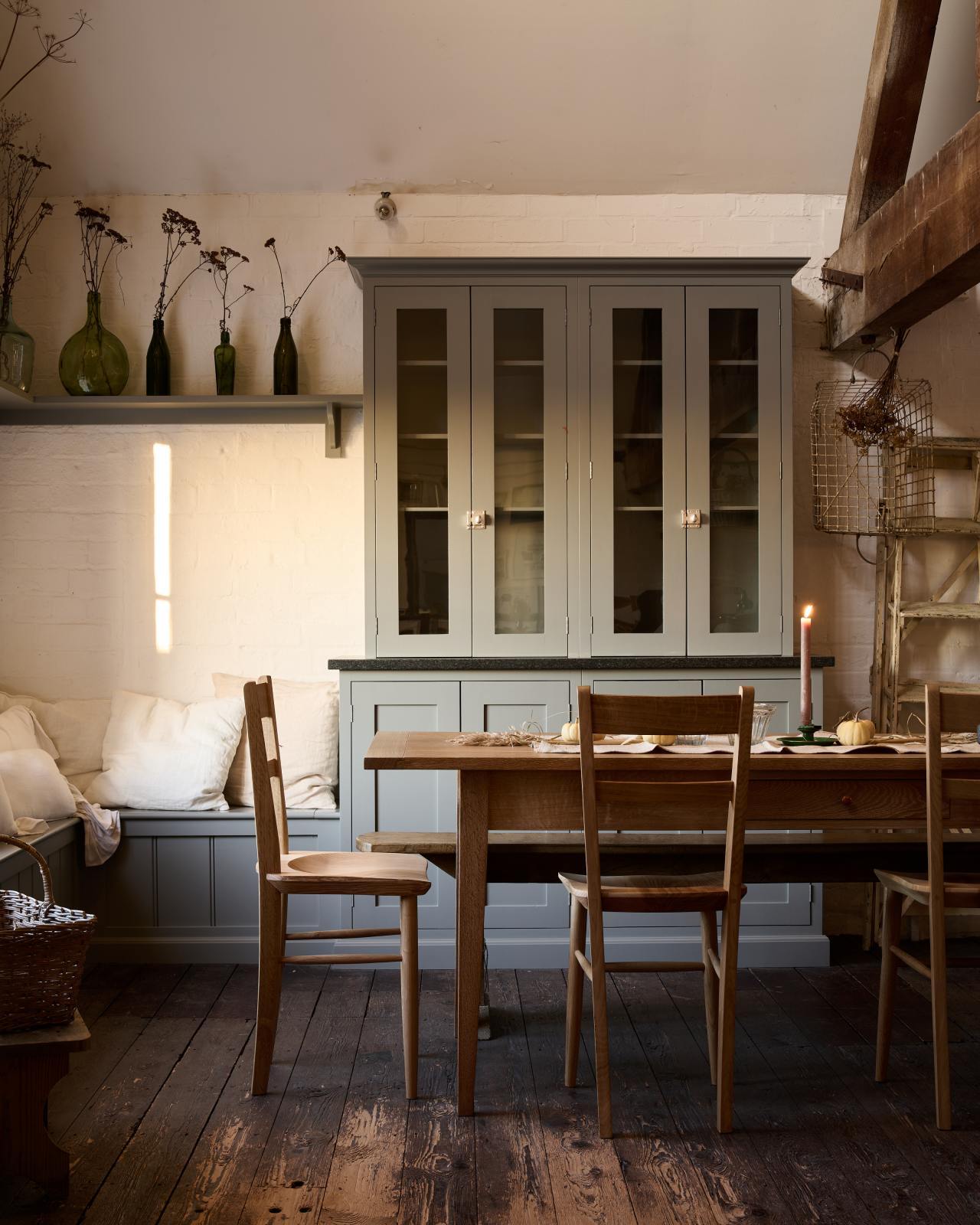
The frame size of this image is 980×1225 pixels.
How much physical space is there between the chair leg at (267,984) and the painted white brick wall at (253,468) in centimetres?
156

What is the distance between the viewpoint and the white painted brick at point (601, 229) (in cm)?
395

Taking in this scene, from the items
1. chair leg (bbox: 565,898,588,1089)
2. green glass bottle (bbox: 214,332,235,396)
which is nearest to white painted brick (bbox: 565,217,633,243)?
green glass bottle (bbox: 214,332,235,396)

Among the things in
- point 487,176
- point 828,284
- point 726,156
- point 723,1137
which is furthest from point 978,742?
point 487,176

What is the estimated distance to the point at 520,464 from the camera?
11.8 feet

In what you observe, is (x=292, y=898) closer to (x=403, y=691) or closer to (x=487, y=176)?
(x=403, y=691)

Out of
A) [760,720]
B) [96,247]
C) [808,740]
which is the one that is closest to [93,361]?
[96,247]

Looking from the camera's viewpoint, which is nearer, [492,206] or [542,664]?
[542,664]

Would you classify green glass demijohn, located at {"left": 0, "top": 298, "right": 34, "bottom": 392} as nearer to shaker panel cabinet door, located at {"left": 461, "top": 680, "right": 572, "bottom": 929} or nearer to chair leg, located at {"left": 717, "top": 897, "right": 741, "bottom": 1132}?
shaker panel cabinet door, located at {"left": 461, "top": 680, "right": 572, "bottom": 929}

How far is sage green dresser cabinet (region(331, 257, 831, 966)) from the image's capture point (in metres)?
3.56

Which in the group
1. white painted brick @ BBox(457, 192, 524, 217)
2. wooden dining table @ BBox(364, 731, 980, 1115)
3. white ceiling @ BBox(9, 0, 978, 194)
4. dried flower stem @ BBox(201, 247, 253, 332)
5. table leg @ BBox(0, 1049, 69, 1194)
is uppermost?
white ceiling @ BBox(9, 0, 978, 194)

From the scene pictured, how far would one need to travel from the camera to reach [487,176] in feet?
12.7

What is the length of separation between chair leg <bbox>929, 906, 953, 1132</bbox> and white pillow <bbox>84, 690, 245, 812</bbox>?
2.24 meters

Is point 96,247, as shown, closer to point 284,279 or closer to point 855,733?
point 284,279

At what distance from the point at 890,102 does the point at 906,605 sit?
5.53 ft
